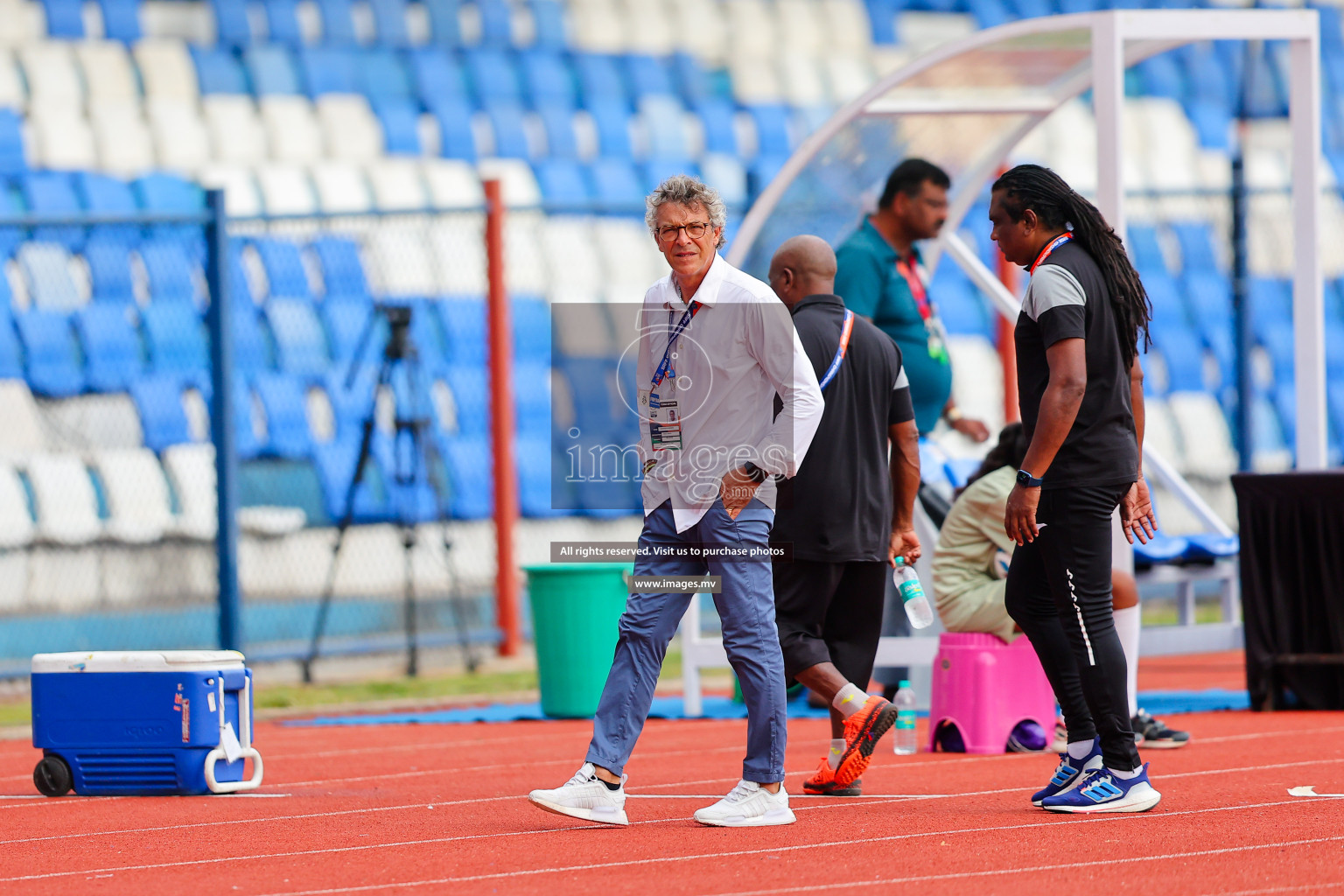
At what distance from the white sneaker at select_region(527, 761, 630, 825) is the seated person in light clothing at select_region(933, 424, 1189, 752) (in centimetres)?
254

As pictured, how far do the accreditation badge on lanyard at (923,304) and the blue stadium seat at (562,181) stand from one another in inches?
300

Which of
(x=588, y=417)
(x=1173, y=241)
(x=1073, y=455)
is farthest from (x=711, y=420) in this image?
(x=1173, y=241)

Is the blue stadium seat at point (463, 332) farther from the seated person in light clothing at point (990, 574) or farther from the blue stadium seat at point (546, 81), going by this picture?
the seated person in light clothing at point (990, 574)

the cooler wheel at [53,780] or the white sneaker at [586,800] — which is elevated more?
the white sneaker at [586,800]

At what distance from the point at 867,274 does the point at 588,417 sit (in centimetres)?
494

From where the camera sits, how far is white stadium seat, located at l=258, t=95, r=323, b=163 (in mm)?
15484

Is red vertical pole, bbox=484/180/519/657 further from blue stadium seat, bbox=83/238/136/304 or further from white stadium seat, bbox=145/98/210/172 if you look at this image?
white stadium seat, bbox=145/98/210/172

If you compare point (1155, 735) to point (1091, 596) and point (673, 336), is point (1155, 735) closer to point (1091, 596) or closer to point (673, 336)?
point (1091, 596)

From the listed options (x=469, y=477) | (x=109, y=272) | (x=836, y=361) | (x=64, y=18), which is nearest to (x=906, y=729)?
(x=836, y=361)

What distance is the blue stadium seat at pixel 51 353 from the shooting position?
1183cm

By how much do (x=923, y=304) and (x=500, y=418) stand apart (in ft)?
12.0

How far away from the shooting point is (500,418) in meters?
11.3

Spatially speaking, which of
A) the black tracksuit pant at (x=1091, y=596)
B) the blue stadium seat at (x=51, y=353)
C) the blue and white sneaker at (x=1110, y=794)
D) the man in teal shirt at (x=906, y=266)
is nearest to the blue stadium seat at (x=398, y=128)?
the blue stadium seat at (x=51, y=353)

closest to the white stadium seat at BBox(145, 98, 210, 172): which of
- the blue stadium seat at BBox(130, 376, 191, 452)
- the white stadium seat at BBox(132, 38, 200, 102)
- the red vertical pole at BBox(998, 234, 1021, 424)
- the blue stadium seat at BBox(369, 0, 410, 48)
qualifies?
the white stadium seat at BBox(132, 38, 200, 102)
